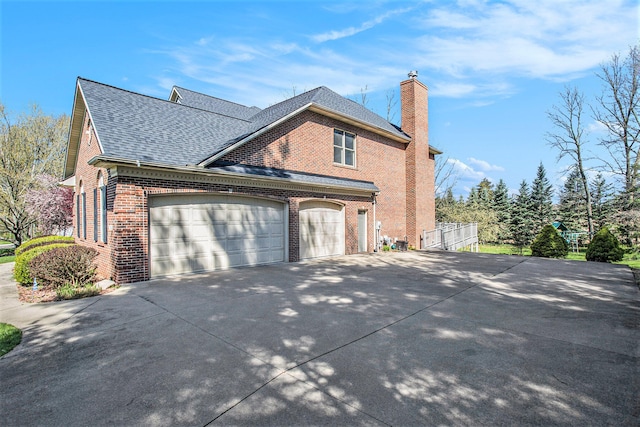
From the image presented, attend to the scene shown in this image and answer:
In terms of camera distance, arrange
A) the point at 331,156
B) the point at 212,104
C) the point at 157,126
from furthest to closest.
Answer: the point at 212,104, the point at 331,156, the point at 157,126

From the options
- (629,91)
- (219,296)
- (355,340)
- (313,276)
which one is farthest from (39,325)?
(629,91)

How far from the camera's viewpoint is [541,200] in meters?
40.4

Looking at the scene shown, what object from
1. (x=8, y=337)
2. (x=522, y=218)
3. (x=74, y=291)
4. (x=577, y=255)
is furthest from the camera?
(x=522, y=218)

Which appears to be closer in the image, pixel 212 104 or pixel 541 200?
pixel 212 104

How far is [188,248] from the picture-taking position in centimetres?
992

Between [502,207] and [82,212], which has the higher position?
[502,207]

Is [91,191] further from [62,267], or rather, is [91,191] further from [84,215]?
[62,267]

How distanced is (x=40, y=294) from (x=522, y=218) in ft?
152

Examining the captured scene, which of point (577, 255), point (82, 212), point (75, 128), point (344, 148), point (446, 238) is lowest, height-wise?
point (577, 255)

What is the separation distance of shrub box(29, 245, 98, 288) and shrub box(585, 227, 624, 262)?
66.2 ft

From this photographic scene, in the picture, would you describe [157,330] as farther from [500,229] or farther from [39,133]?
[500,229]

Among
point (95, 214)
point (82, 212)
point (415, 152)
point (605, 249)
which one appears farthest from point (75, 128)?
point (605, 249)

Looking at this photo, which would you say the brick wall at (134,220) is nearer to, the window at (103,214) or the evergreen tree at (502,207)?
the window at (103,214)

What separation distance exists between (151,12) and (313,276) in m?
9.94
